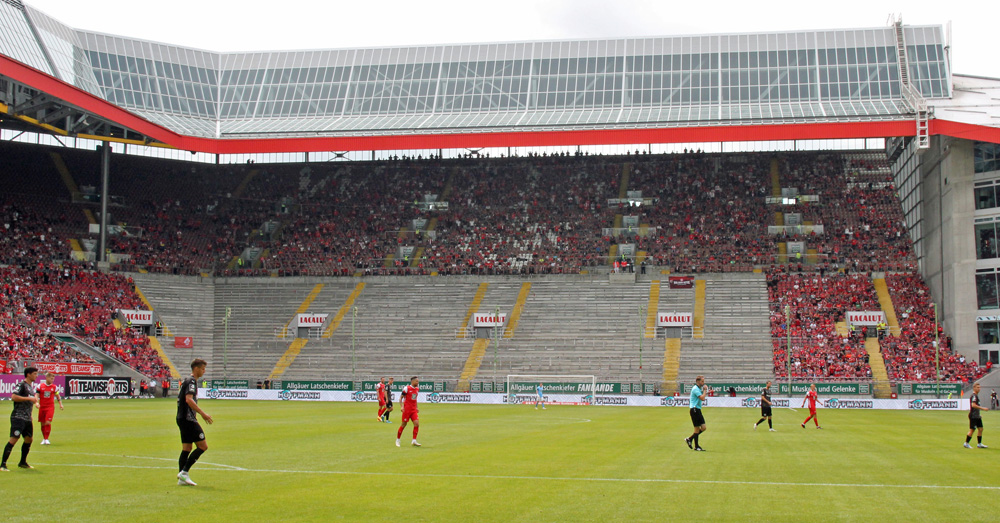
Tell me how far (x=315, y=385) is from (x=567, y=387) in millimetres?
18546

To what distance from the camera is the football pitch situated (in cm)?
1383

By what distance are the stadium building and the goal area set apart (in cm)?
173

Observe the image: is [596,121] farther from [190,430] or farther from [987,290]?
[190,430]

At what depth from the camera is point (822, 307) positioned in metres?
69.9

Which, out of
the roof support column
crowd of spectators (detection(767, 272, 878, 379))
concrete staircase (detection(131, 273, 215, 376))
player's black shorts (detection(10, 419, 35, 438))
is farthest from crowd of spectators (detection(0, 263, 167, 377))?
crowd of spectators (detection(767, 272, 878, 379))

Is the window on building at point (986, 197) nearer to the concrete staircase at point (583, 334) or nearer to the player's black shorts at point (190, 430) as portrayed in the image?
the concrete staircase at point (583, 334)

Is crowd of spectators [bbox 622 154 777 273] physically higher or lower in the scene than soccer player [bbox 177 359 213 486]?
higher

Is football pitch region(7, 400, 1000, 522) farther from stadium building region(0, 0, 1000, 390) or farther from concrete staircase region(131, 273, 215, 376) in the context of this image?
concrete staircase region(131, 273, 215, 376)

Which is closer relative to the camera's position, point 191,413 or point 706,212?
point 191,413

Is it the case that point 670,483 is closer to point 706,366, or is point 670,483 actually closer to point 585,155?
point 706,366

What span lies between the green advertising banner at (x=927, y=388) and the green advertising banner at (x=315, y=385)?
38.2m

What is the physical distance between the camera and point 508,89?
269 ft

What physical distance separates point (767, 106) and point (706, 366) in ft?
80.7

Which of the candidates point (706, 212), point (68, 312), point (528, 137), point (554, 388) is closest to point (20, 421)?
point (554, 388)
